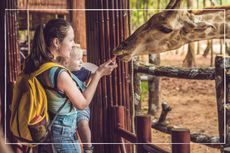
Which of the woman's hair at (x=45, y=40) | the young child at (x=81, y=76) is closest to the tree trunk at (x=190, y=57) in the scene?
the young child at (x=81, y=76)

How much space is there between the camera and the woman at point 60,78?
1556mm

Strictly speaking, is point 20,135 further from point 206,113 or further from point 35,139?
point 206,113

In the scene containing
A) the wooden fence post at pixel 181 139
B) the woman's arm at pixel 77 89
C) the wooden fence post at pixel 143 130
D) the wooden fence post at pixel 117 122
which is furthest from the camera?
the wooden fence post at pixel 117 122

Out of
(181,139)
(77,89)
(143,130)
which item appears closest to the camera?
(181,139)

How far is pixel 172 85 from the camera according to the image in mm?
1675

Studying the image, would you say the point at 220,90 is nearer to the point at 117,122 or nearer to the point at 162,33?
the point at 162,33

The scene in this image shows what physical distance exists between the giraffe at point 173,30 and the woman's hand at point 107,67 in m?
0.04

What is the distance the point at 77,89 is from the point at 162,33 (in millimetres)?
411

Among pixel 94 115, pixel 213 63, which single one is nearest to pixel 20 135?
pixel 94 115

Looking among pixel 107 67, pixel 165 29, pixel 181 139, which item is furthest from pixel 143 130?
pixel 165 29

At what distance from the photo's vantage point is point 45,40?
5.17ft

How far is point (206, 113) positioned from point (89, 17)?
0.62 m

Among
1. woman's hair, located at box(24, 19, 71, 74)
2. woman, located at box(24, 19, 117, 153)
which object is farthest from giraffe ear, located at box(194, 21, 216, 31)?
woman's hair, located at box(24, 19, 71, 74)

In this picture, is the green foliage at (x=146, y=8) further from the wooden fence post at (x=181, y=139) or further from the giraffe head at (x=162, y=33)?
the wooden fence post at (x=181, y=139)
